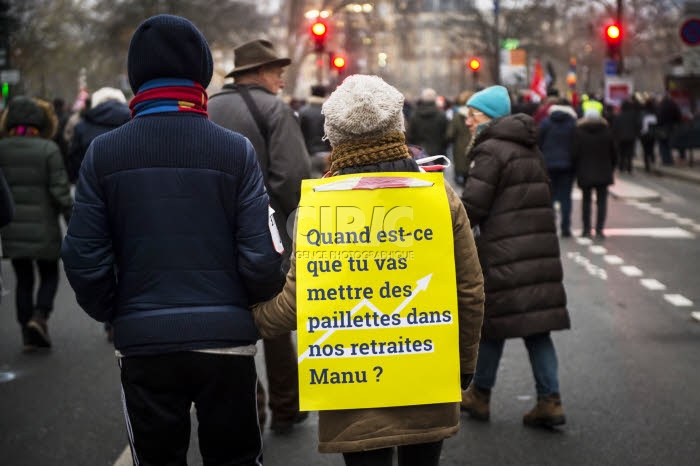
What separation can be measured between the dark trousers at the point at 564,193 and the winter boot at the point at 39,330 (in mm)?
8074

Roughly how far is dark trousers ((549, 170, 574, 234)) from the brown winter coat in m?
11.4

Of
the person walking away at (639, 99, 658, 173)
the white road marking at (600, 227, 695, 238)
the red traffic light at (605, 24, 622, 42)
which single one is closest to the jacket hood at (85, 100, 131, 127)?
the white road marking at (600, 227, 695, 238)

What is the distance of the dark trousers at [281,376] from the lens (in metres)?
6.05

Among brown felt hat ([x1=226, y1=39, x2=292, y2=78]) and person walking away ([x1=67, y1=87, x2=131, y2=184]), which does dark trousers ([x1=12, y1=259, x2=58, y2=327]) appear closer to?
person walking away ([x1=67, y1=87, x2=131, y2=184])

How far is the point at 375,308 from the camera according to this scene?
3.70m

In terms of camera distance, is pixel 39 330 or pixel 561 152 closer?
pixel 39 330

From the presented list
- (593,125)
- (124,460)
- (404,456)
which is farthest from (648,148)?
(404,456)

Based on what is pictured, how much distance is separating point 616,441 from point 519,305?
858 mm

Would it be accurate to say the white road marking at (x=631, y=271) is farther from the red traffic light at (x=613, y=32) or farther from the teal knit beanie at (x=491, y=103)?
the red traffic light at (x=613, y=32)

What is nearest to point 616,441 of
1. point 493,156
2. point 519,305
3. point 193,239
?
point 519,305

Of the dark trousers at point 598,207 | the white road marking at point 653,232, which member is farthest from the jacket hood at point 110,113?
the white road marking at point 653,232

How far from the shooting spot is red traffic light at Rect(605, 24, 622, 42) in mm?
26484

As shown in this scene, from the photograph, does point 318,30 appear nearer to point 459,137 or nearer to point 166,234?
point 459,137

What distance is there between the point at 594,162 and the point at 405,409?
39.4 feet
